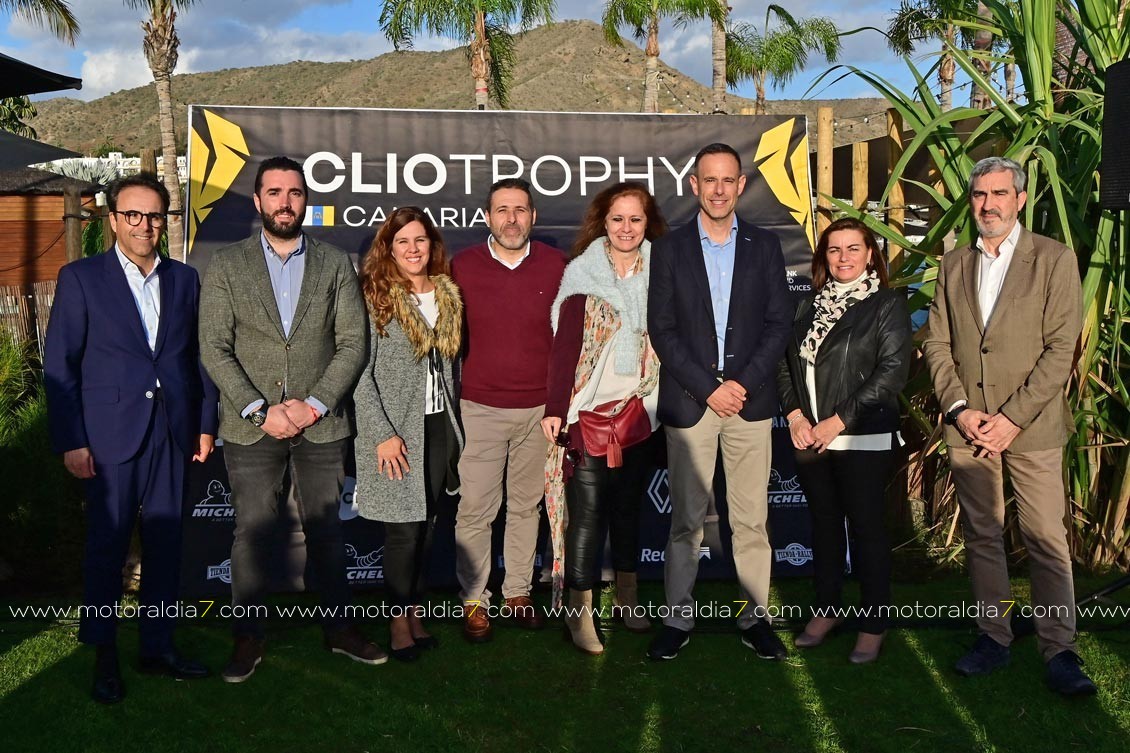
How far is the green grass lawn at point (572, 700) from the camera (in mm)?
3021

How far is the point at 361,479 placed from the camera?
3.57m

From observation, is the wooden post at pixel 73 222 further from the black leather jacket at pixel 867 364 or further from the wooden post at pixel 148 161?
the black leather jacket at pixel 867 364

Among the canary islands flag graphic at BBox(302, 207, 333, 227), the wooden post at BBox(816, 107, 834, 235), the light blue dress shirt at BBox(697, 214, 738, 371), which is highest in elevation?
the wooden post at BBox(816, 107, 834, 235)

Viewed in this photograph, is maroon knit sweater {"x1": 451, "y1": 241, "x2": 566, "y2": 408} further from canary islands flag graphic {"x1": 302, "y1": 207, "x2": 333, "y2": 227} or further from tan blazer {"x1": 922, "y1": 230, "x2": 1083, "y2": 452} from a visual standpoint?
tan blazer {"x1": 922, "y1": 230, "x2": 1083, "y2": 452}

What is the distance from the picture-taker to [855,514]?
3545 mm

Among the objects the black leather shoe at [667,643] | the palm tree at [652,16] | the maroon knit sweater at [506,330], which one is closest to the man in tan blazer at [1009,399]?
the black leather shoe at [667,643]

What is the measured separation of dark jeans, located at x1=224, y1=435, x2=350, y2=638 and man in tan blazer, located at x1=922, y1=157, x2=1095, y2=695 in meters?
2.21

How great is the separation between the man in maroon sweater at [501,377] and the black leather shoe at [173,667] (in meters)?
1.00

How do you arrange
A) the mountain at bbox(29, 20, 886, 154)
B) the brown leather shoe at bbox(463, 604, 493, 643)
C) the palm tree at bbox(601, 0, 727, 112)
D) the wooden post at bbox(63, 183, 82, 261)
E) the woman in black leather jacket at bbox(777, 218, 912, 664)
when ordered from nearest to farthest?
the woman in black leather jacket at bbox(777, 218, 912, 664) < the brown leather shoe at bbox(463, 604, 493, 643) < the wooden post at bbox(63, 183, 82, 261) < the palm tree at bbox(601, 0, 727, 112) < the mountain at bbox(29, 20, 886, 154)

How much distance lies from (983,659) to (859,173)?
2.67 meters

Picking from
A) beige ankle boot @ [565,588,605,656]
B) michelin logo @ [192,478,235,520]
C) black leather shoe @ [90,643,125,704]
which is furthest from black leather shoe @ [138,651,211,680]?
beige ankle boot @ [565,588,605,656]

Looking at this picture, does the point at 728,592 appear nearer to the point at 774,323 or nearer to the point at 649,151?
the point at 774,323

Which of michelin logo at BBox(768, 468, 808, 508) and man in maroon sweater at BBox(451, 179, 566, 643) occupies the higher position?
man in maroon sweater at BBox(451, 179, 566, 643)

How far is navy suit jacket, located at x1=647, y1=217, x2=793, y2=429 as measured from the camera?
3502 millimetres
